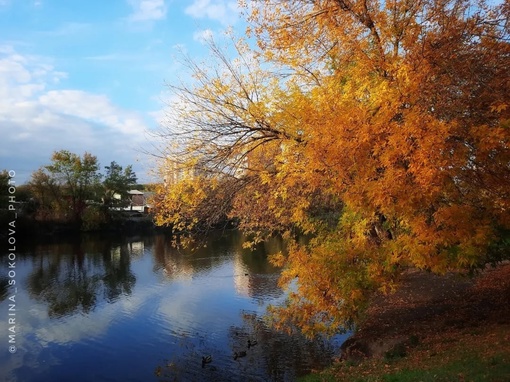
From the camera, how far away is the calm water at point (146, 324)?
516 inches

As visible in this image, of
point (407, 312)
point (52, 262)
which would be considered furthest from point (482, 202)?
point (52, 262)

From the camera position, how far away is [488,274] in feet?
55.5

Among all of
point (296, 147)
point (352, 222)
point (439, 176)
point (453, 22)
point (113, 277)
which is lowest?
point (113, 277)

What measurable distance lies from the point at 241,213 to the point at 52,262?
79.9ft

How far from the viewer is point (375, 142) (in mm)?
7375

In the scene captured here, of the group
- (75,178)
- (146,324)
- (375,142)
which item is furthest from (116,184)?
(375,142)

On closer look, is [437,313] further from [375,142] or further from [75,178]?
[75,178]

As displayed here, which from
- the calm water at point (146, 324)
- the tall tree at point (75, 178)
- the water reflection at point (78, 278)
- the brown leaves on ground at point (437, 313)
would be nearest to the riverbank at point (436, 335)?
the brown leaves on ground at point (437, 313)

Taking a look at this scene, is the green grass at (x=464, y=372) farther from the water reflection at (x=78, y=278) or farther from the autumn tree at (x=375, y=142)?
the water reflection at (x=78, y=278)

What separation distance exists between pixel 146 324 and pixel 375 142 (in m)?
14.0

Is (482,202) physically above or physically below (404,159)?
below

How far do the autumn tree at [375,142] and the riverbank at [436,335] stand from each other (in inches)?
61.0

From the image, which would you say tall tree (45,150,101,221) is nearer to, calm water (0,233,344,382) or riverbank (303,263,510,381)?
calm water (0,233,344,382)

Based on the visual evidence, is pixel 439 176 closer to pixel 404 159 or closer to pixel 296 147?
pixel 404 159
